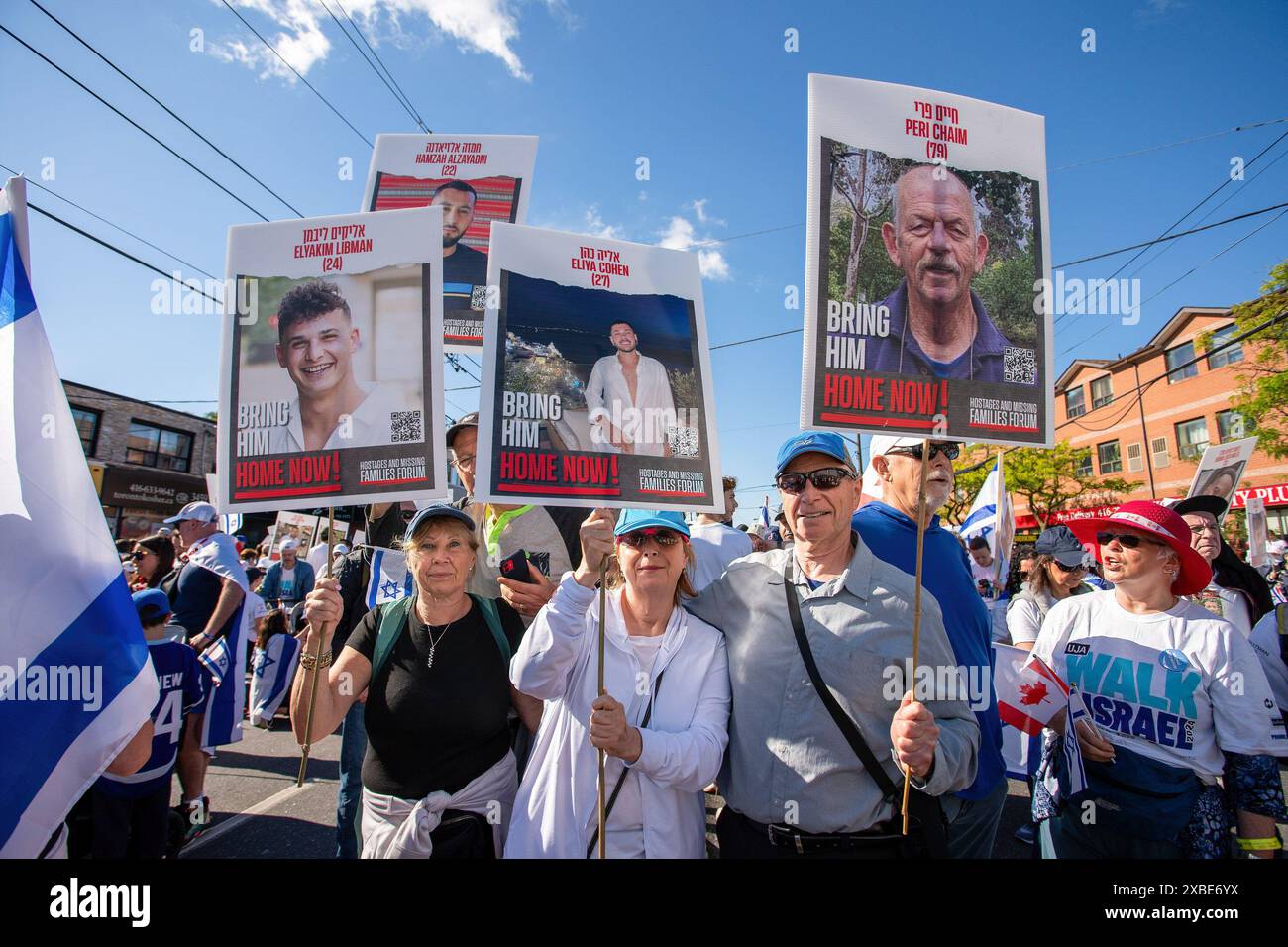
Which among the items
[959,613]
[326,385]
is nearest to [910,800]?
[959,613]

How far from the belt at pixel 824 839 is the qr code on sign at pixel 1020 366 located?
1.55 meters

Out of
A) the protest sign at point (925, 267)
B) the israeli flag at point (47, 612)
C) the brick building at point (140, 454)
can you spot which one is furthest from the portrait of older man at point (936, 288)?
the brick building at point (140, 454)

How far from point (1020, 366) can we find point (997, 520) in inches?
149

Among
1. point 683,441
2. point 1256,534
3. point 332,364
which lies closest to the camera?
point 683,441

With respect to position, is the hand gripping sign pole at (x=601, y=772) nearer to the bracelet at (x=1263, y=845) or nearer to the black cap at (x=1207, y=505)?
the bracelet at (x=1263, y=845)

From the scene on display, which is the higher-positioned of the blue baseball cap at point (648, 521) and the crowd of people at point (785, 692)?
the blue baseball cap at point (648, 521)

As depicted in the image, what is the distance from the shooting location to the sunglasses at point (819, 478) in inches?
86.7

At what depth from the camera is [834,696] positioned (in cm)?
192

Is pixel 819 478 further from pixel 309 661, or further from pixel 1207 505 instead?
pixel 1207 505

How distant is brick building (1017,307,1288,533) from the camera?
2828cm

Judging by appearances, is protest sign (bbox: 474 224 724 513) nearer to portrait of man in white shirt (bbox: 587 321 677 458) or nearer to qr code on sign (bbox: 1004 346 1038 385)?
portrait of man in white shirt (bbox: 587 321 677 458)
